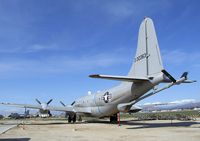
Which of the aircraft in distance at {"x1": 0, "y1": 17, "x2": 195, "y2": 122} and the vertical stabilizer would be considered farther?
the vertical stabilizer

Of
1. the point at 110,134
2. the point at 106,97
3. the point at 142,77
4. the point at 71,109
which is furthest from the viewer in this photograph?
the point at 71,109

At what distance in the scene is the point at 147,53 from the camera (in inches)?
1199

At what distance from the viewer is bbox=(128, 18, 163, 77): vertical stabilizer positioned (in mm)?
29081

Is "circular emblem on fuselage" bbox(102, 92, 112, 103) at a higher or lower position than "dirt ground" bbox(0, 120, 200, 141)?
higher

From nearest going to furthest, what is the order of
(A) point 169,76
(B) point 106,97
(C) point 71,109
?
1. (A) point 169,76
2. (B) point 106,97
3. (C) point 71,109

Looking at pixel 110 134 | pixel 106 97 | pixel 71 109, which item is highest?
pixel 106 97

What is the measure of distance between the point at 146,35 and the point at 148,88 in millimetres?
5387

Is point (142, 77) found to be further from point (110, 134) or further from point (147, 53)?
point (110, 134)

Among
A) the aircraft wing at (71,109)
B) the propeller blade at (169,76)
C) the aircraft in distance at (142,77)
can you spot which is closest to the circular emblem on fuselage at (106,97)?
the aircraft in distance at (142,77)

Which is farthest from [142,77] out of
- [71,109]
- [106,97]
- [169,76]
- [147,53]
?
[71,109]

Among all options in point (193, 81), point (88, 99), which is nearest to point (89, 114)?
point (88, 99)

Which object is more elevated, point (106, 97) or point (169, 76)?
point (169, 76)

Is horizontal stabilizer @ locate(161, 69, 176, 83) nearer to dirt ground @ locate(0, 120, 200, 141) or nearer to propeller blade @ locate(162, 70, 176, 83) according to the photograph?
propeller blade @ locate(162, 70, 176, 83)

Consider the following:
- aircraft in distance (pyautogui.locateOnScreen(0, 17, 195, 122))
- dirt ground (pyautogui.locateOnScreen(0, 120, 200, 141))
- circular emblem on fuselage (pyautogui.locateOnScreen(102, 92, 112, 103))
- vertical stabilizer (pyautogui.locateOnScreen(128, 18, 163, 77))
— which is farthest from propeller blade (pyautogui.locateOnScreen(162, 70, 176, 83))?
circular emblem on fuselage (pyautogui.locateOnScreen(102, 92, 112, 103))
